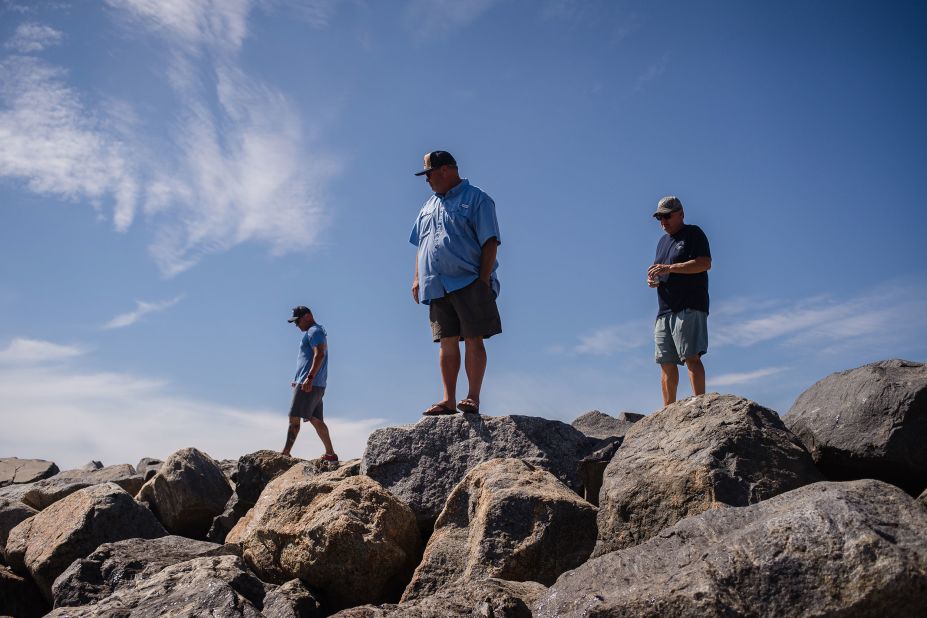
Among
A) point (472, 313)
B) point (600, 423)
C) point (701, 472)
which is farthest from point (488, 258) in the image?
point (600, 423)

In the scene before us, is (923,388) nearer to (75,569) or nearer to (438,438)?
(438,438)

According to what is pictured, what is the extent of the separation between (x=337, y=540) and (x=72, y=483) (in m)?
6.80

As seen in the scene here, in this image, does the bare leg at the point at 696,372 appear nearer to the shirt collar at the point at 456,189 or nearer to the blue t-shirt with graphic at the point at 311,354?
the shirt collar at the point at 456,189

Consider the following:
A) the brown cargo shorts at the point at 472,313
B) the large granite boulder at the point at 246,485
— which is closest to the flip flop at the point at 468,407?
the brown cargo shorts at the point at 472,313

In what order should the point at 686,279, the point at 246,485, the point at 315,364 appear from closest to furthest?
the point at 686,279 → the point at 246,485 → the point at 315,364

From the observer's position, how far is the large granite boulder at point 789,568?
11.0ft

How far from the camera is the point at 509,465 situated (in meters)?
5.73

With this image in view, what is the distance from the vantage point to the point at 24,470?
1459 cm

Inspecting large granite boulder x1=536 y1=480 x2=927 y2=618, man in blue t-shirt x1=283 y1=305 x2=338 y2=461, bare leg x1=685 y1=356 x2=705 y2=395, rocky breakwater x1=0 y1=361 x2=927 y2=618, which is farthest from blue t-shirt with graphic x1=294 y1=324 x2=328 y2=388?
large granite boulder x1=536 y1=480 x2=927 y2=618

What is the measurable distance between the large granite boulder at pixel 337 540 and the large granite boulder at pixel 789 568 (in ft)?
5.77

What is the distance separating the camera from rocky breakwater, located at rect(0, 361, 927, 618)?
11.5 feet

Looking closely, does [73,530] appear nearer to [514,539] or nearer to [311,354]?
[514,539]

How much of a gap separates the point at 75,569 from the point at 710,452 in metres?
4.32

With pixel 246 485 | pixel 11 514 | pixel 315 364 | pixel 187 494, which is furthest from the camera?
pixel 315 364
